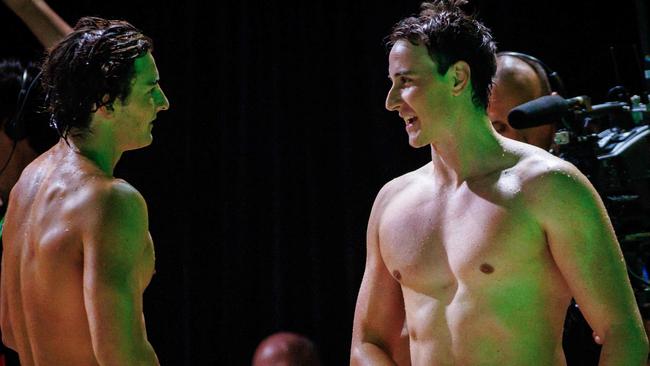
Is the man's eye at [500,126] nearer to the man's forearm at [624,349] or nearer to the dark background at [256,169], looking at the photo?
the man's forearm at [624,349]

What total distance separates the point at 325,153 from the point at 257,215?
1.51ft

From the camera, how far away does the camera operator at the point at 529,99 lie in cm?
275

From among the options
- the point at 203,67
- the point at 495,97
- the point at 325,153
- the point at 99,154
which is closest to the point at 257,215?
the point at 325,153

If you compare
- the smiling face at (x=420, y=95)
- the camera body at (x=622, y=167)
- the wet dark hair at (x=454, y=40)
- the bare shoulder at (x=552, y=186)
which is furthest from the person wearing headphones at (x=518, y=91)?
the bare shoulder at (x=552, y=186)

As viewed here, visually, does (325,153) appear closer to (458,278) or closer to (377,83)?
(377,83)

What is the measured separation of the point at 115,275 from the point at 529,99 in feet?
4.89

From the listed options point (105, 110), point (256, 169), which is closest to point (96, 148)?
point (105, 110)

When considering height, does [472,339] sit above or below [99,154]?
below

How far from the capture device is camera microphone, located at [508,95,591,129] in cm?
223

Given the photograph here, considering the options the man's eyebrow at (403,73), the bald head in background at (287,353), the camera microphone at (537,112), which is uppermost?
the man's eyebrow at (403,73)

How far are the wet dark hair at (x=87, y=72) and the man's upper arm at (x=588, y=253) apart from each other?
3.68ft

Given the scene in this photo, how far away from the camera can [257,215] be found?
4.45 meters

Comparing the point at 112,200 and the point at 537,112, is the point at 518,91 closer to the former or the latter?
the point at 537,112

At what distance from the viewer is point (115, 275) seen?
2.09m
